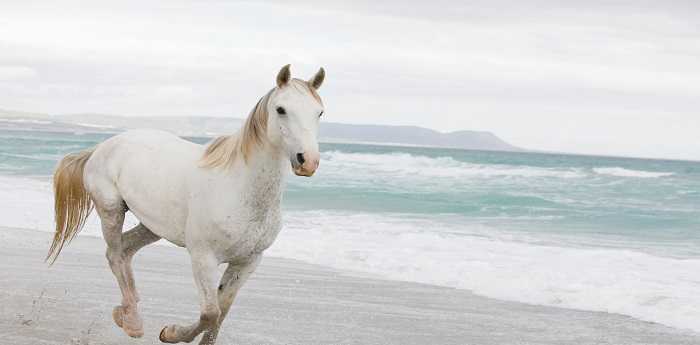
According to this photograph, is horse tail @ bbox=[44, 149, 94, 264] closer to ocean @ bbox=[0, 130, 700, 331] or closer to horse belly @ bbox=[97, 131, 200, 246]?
horse belly @ bbox=[97, 131, 200, 246]

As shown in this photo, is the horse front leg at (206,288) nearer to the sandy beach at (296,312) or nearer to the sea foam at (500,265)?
the sandy beach at (296,312)

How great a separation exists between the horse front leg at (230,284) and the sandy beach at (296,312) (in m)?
0.81

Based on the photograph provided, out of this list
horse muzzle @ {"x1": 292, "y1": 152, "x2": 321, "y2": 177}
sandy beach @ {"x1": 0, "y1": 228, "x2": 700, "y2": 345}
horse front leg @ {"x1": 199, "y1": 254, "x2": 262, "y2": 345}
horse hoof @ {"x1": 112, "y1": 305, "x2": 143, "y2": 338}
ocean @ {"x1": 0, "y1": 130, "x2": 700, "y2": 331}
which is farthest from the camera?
ocean @ {"x1": 0, "y1": 130, "x2": 700, "y2": 331}

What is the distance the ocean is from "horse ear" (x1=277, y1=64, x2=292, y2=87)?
410cm

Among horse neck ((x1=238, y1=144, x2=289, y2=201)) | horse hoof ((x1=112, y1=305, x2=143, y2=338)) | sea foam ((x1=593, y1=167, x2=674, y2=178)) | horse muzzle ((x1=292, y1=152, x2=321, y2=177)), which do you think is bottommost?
sea foam ((x1=593, y1=167, x2=674, y2=178))

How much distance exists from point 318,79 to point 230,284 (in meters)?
1.06

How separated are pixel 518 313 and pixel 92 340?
3.23 metres

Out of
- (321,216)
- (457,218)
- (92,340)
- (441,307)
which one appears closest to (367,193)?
(457,218)

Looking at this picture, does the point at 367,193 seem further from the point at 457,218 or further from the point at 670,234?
the point at 670,234

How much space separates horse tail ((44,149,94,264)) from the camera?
502cm

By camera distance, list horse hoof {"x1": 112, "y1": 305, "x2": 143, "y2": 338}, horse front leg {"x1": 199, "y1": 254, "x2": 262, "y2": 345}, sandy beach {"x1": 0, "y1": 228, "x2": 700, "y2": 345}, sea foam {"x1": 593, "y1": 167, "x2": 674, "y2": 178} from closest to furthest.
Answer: horse front leg {"x1": 199, "y1": 254, "x2": 262, "y2": 345}
horse hoof {"x1": 112, "y1": 305, "x2": 143, "y2": 338}
sandy beach {"x1": 0, "y1": 228, "x2": 700, "y2": 345}
sea foam {"x1": 593, "y1": 167, "x2": 674, "y2": 178}

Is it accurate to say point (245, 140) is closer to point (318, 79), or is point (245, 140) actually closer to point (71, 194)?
point (318, 79)

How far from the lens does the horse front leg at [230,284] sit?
13.4 feet

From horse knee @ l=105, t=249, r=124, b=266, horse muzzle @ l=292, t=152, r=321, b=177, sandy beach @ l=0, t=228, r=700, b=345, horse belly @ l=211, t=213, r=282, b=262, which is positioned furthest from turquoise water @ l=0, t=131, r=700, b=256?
horse muzzle @ l=292, t=152, r=321, b=177
